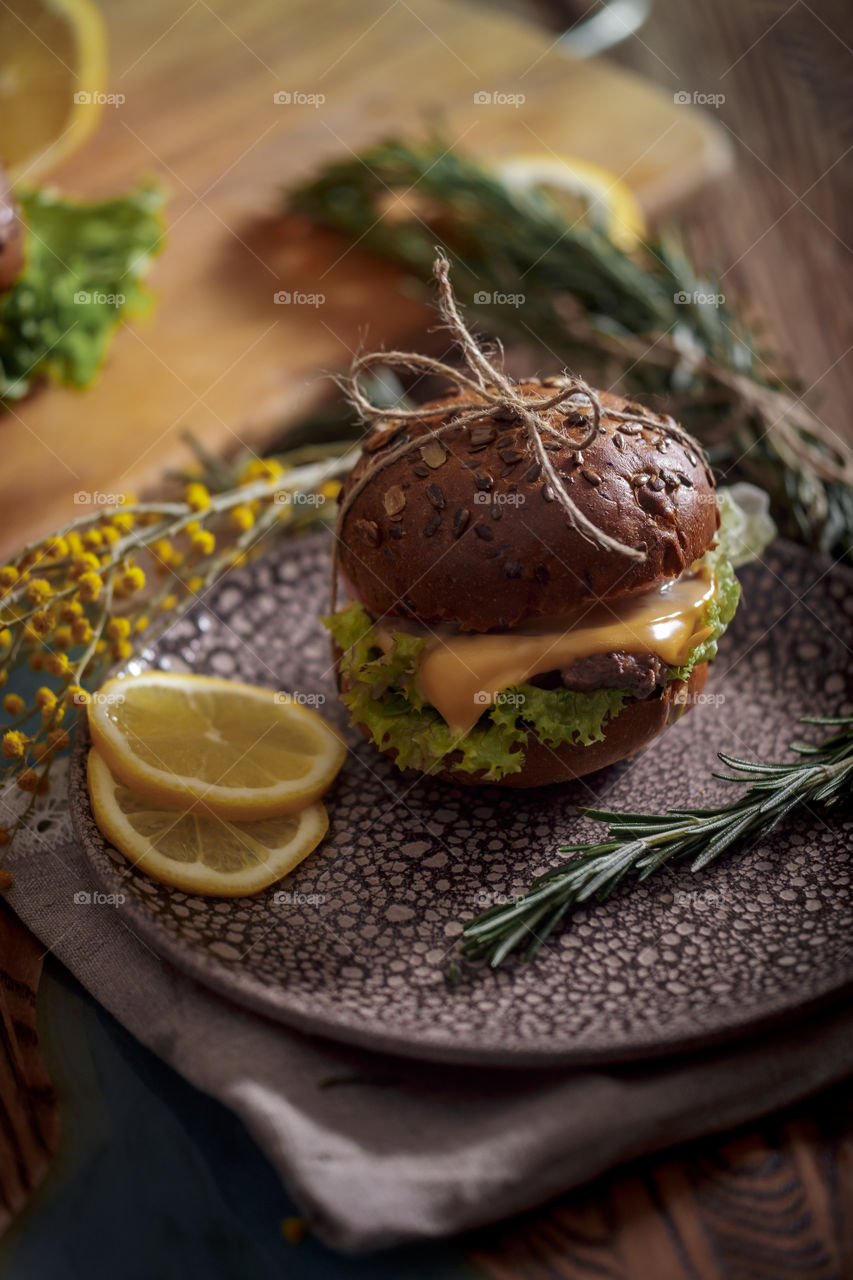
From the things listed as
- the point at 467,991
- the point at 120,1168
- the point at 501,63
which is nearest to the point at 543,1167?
the point at 467,991

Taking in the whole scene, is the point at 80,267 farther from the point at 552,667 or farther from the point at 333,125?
the point at 552,667

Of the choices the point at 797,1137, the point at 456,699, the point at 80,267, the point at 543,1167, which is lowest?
the point at 797,1137

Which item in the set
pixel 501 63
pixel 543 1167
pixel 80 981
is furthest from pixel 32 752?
pixel 501 63

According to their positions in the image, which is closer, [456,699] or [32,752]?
[456,699]

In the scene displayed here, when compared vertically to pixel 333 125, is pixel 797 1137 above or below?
below

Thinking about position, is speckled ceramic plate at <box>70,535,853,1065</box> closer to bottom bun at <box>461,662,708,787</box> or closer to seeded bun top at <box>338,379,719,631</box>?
bottom bun at <box>461,662,708,787</box>

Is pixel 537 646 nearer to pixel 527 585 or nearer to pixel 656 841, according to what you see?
pixel 527 585

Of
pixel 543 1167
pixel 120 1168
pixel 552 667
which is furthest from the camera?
pixel 552 667

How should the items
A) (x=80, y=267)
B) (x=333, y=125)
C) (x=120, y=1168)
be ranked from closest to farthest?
(x=120, y=1168), (x=80, y=267), (x=333, y=125)
